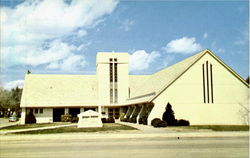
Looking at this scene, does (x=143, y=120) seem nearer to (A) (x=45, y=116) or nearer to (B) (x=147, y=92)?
(B) (x=147, y=92)

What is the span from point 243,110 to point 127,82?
2003 centimetres

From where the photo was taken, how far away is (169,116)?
3138 centimetres

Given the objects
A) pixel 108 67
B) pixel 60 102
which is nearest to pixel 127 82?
pixel 108 67

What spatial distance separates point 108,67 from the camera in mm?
47844

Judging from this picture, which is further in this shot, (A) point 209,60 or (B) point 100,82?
(B) point 100,82

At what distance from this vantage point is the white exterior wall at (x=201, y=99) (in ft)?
109

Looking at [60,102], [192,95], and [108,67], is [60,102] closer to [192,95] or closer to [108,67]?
[108,67]

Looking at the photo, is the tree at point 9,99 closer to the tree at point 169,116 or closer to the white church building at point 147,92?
the white church building at point 147,92

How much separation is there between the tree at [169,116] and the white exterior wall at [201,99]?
149 cm

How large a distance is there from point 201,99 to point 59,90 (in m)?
23.9

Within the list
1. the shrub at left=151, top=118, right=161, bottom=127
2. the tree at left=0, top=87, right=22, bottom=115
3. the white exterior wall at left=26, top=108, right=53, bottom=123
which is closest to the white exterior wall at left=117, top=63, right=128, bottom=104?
the white exterior wall at left=26, top=108, right=53, bottom=123

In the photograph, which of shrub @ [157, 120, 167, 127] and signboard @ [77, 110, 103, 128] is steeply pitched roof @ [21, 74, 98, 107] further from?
shrub @ [157, 120, 167, 127]

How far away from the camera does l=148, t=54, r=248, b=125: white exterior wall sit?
3312 centimetres

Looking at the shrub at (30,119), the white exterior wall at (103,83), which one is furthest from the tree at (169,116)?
the shrub at (30,119)
